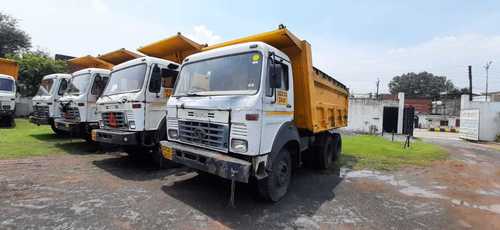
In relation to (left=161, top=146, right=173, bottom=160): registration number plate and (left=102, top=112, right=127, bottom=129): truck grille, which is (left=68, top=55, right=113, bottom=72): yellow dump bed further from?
(left=161, top=146, right=173, bottom=160): registration number plate

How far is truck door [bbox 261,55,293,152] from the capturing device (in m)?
3.87

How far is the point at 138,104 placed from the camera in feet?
18.4

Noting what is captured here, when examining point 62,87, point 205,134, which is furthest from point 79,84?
point 205,134

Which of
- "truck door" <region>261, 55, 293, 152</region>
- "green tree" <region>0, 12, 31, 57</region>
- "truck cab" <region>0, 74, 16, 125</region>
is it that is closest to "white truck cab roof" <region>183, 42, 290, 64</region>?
"truck door" <region>261, 55, 293, 152</region>

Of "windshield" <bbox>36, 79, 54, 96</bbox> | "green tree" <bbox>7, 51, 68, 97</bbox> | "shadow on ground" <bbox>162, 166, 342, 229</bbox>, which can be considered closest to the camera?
"shadow on ground" <bbox>162, 166, 342, 229</bbox>

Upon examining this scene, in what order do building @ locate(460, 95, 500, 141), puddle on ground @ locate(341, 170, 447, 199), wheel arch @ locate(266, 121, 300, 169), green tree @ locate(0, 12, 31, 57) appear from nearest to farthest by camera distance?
wheel arch @ locate(266, 121, 300, 169) < puddle on ground @ locate(341, 170, 447, 199) < building @ locate(460, 95, 500, 141) < green tree @ locate(0, 12, 31, 57)

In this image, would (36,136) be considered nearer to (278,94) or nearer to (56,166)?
(56,166)

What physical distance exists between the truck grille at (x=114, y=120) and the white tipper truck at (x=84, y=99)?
1707mm

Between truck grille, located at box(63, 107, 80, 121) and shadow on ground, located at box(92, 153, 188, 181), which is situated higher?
truck grille, located at box(63, 107, 80, 121)

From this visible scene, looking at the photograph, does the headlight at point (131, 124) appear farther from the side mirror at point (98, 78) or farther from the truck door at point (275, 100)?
the side mirror at point (98, 78)

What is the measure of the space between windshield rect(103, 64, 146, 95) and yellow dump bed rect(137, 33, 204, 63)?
1220 millimetres

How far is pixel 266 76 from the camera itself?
153 inches

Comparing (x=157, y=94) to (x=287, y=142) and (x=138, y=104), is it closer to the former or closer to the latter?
(x=138, y=104)

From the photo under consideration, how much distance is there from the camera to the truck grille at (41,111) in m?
9.42
